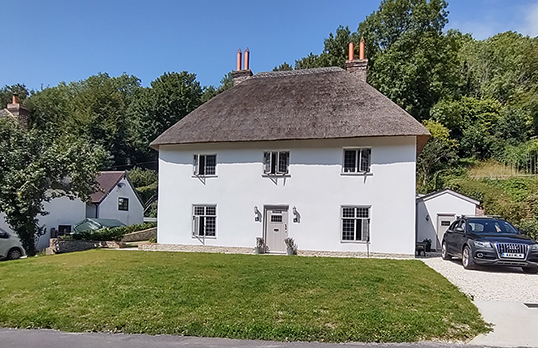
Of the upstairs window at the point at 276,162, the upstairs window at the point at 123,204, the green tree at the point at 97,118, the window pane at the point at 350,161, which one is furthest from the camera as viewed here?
the green tree at the point at 97,118

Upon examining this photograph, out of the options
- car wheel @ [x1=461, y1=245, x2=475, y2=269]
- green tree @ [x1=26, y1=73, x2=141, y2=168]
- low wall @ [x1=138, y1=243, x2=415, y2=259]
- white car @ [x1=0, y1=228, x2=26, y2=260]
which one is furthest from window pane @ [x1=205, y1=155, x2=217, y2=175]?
green tree @ [x1=26, y1=73, x2=141, y2=168]

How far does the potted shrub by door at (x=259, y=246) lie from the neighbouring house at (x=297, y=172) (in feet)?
1.27

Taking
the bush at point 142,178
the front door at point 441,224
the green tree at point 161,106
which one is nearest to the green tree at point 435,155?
the front door at point 441,224

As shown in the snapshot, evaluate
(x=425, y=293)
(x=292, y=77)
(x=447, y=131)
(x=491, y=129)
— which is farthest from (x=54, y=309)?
(x=491, y=129)

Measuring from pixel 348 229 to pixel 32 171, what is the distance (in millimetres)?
15439

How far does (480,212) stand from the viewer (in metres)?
21.0

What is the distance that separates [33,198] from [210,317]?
16548 millimetres

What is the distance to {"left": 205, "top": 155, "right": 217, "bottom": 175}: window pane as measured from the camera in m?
20.9

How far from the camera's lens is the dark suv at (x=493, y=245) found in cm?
1276

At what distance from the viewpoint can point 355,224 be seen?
736 inches

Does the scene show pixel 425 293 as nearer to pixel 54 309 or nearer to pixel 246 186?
pixel 54 309

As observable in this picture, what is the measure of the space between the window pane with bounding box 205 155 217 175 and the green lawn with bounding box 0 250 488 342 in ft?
30.2

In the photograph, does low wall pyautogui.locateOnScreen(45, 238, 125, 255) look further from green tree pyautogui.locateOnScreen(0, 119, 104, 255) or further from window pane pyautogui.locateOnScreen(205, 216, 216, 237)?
window pane pyautogui.locateOnScreen(205, 216, 216, 237)

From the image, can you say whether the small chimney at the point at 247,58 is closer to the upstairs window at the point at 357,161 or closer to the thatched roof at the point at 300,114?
the thatched roof at the point at 300,114
